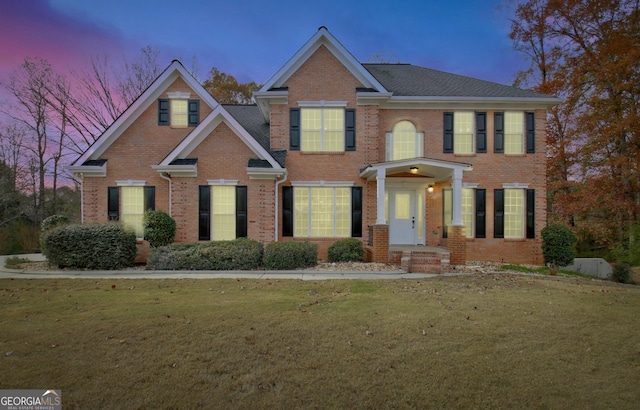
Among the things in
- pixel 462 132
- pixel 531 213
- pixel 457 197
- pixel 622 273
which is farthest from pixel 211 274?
pixel 622 273

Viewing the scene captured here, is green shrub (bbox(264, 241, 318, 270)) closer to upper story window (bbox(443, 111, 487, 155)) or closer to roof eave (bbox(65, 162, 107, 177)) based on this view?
upper story window (bbox(443, 111, 487, 155))

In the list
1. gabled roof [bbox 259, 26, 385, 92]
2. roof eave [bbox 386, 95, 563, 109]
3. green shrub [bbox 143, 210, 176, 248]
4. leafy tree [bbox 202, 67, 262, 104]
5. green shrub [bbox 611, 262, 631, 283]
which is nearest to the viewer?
green shrub [bbox 143, 210, 176, 248]

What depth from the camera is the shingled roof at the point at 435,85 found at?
46.0ft

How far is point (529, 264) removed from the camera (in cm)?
1409

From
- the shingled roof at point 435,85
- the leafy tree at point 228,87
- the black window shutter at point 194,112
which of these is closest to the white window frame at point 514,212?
the shingled roof at point 435,85

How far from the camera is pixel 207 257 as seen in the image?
10938mm

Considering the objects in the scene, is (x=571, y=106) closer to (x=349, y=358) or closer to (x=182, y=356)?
(x=349, y=358)

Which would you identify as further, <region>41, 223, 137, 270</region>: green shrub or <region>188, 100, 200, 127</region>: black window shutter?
<region>188, 100, 200, 127</region>: black window shutter

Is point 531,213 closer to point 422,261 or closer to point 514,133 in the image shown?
point 514,133

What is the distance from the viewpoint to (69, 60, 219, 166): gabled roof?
1358 cm

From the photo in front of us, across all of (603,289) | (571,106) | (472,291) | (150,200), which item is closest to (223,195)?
(150,200)

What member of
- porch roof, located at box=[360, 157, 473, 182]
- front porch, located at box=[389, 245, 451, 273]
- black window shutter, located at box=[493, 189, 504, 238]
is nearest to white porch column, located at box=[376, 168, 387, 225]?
porch roof, located at box=[360, 157, 473, 182]

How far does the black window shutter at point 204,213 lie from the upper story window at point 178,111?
3224 mm

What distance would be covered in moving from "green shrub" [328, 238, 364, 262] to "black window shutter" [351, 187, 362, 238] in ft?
3.69
